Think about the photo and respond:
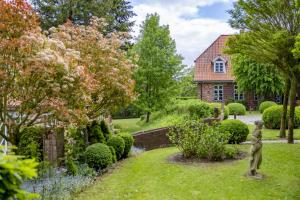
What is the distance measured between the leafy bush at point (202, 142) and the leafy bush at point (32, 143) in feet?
14.9

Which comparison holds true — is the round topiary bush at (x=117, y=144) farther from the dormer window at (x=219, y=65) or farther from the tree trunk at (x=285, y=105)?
the dormer window at (x=219, y=65)

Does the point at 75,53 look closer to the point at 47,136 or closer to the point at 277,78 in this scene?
the point at 47,136

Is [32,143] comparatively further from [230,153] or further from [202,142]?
[230,153]

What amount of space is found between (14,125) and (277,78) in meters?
25.6

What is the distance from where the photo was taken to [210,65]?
3350 cm

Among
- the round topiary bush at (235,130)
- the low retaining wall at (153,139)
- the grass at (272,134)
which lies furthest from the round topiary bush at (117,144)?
the grass at (272,134)

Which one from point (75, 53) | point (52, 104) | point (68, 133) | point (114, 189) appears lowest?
point (114, 189)

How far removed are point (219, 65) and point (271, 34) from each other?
67.4 feet

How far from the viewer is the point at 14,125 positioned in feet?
23.3

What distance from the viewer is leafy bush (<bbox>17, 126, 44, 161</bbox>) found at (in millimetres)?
9023

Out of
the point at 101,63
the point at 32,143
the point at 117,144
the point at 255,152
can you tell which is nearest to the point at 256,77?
the point at 117,144

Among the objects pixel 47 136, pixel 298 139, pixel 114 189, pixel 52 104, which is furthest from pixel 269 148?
pixel 52 104

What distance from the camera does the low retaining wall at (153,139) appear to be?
1570cm

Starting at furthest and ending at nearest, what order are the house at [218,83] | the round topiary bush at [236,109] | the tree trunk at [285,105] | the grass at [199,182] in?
the house at [218,83] → the round topiary bush at [236,109] → the tree trunk at [285,105] → the grass at [199,182]
